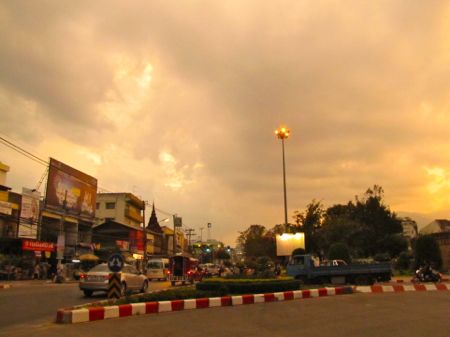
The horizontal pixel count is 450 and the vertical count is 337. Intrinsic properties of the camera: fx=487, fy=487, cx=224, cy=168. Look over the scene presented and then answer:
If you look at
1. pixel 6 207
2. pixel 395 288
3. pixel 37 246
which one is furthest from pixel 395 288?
pixel 6 207

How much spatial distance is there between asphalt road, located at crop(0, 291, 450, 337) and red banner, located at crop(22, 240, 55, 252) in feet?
100

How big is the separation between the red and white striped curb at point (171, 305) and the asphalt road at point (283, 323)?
392 mm

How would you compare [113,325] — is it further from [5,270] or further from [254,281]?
[5,270]

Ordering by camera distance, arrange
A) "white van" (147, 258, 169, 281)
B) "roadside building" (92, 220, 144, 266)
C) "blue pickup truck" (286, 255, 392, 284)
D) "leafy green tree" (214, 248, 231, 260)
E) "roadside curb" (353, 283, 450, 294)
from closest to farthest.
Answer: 1. "roadside curb" (353, 283, 450, 294)
2. "blue pickup truck" (286, 255, 392, 284)
3. "white van" (147, 258, 169, 281)
4. "roadside building" (92, 220, 144, 266)
5. "leafy green tree" (214, 248, 231, 260)

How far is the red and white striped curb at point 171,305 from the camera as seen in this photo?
12.5 m

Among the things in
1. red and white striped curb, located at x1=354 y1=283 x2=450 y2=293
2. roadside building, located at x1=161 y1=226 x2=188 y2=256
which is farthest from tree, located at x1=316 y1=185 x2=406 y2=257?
roadside building, located at x1=161 y1=226 x2=188 y2=256

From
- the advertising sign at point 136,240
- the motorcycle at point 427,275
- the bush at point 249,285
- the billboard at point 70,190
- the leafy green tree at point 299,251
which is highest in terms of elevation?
the billboard at point 70,190

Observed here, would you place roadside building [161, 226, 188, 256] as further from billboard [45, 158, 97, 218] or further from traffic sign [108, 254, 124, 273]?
traffic sign [108, 254, 124, 273]

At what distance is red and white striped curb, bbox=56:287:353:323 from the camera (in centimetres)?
1246

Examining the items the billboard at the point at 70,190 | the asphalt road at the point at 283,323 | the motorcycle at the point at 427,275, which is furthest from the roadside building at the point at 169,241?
the asphalt road at the point at 283,323

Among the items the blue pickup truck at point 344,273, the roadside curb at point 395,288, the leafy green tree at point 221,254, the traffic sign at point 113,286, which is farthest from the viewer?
the leafy green tree at point 221,254

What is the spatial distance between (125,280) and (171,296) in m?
6.10

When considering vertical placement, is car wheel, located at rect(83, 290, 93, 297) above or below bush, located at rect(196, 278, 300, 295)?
below

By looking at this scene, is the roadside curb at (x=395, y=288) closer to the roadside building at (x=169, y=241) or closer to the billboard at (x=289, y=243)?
the billboard at (x=289, y=243)
